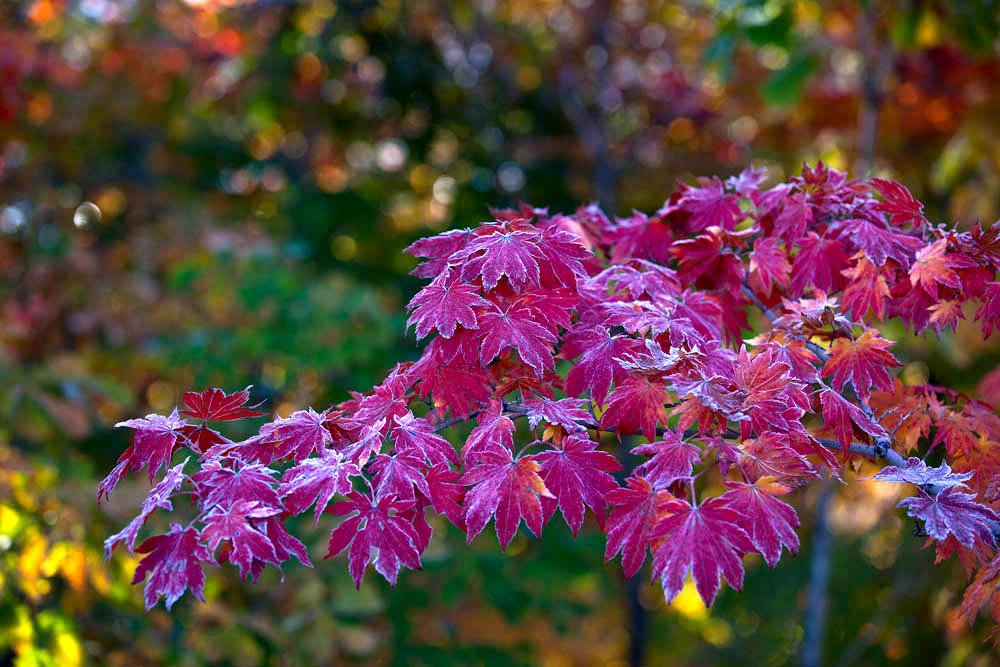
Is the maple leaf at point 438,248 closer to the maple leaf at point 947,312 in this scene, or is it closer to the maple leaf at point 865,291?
the maple leaf at point 865,291

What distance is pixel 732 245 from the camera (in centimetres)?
181

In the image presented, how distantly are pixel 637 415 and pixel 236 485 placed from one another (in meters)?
0.68

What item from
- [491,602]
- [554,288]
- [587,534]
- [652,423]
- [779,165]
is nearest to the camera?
[652,423]

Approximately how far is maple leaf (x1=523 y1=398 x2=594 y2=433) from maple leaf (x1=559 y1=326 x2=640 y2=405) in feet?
0.15

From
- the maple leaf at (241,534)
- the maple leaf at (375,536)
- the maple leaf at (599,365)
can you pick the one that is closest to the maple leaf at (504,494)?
the maple leaf at (375,536)

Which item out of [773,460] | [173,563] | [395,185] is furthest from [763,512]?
[395,185]

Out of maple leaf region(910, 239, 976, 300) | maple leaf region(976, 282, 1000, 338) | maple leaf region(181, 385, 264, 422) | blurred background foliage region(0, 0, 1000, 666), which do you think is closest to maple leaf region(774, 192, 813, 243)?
maple leaf region(910, 239, 976, 300)

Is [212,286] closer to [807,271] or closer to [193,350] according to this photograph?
[193,350]

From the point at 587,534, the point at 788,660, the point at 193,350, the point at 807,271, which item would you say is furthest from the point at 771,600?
the point at 807,271

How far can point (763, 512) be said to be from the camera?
4.30ft

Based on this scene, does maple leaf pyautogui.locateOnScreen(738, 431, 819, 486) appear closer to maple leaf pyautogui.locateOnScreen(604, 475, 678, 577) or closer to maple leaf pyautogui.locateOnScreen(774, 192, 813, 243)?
maple leaf pyautogui.locateOnScreen(604, 475, 678, 577)

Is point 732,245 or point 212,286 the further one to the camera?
point 212,286

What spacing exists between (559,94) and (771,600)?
4.33 metres

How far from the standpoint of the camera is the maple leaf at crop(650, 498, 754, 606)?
1217mm
